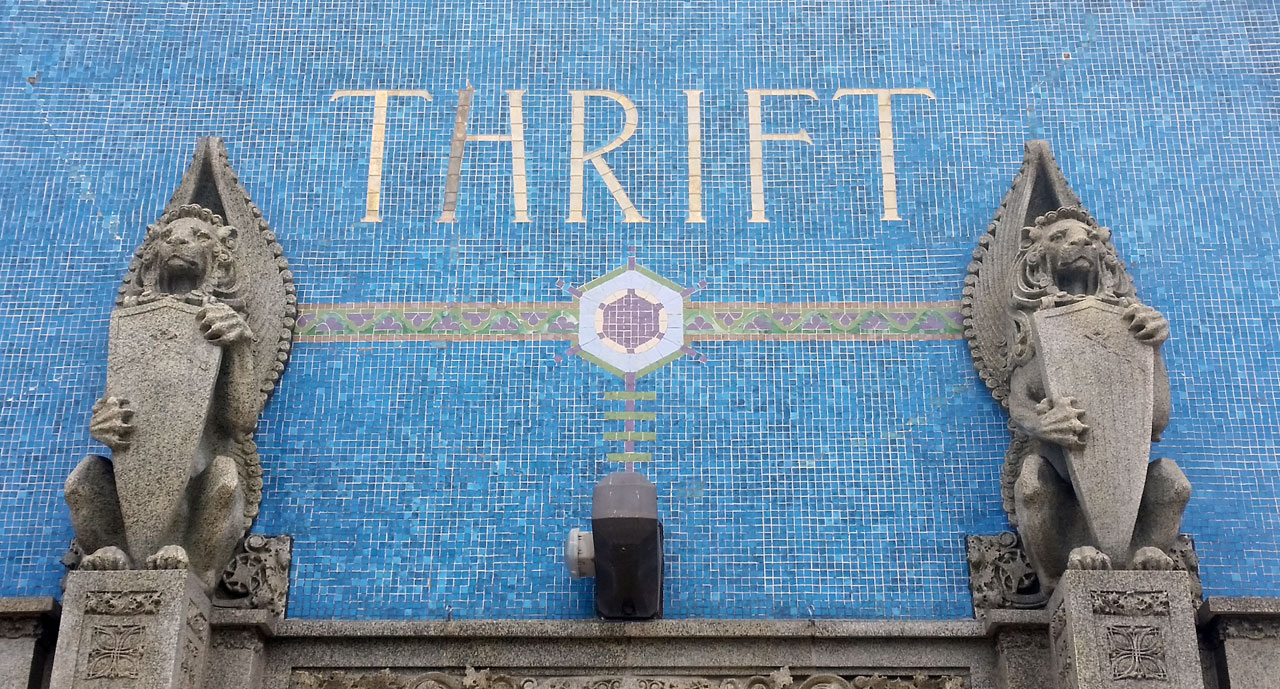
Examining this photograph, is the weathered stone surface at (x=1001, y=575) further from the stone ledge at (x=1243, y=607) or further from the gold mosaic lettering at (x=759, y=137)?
the gold mosaic lettering at (x=759, y=137)

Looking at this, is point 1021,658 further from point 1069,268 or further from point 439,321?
point 439,321

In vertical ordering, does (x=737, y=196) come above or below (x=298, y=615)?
above

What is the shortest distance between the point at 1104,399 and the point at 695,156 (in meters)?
3.23

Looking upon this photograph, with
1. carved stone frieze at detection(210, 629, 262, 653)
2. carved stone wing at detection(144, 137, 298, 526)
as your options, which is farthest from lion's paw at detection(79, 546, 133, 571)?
carved stone wing at detection(144, 137, 298, 526)

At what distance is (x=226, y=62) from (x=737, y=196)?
347cm

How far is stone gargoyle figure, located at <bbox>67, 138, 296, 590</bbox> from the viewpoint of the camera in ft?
34.8

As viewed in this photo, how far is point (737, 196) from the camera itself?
1248cm

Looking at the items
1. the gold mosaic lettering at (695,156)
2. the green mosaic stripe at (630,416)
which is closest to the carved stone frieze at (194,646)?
the green mosaic stripe at (630,416)

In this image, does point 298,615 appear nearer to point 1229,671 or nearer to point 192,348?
point 192,348

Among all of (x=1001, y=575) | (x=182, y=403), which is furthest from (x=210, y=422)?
(x=1001, y=575)

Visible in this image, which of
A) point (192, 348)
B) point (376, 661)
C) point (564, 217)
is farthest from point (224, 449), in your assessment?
point (564, 217)

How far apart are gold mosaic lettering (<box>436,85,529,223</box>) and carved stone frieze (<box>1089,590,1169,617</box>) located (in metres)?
4.31

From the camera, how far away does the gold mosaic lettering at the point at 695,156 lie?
1245cm

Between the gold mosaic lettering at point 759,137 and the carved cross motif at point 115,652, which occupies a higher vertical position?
the gold mosaic lettering at point 759,137
